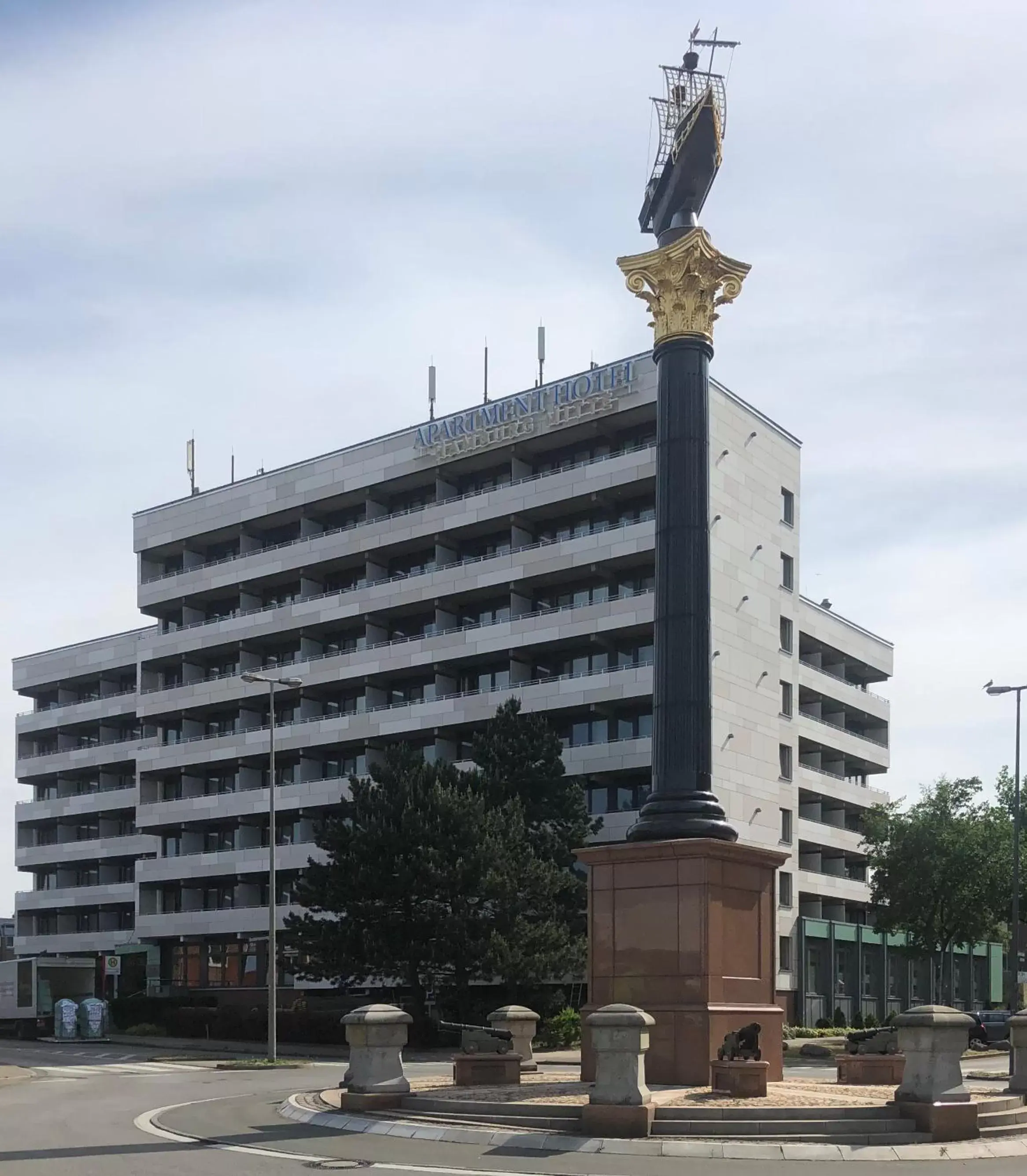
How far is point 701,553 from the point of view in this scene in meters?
27.9

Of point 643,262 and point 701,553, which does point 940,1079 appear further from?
point 643,262

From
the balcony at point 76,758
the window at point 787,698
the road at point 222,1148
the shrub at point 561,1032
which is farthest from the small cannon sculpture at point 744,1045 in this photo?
the balcony at point 76,758

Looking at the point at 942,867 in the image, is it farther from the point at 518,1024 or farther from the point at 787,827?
the point at 518,1024

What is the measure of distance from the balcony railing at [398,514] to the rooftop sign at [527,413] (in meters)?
1.91

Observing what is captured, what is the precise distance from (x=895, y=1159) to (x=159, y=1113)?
42.9 ft

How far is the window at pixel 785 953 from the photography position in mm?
66875

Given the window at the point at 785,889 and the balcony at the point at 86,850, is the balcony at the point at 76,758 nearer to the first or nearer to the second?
the balcony at the point at 86,850

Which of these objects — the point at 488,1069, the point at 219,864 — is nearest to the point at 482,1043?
the point at 488,1069

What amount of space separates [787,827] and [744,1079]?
155 ft

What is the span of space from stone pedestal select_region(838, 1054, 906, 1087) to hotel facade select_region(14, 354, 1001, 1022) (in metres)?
35.4

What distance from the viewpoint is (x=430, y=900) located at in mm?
51750

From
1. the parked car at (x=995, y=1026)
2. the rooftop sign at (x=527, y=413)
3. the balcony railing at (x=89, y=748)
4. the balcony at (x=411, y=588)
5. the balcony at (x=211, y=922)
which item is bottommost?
the parked car at (x=995, y=1026)

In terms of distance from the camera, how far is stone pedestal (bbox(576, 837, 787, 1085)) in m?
24.6

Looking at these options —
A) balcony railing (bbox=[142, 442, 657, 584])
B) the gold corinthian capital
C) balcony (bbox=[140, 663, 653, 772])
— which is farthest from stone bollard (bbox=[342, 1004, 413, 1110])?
balcony (bbox=[140, 663, 653, 772])
